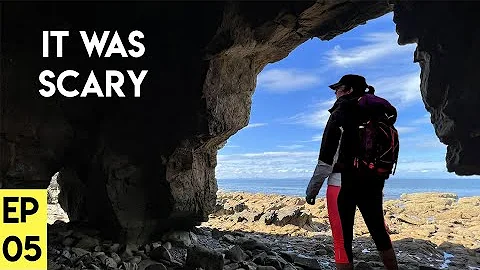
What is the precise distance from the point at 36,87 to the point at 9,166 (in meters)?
1.77

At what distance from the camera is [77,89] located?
1007cm

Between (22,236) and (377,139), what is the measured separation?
4.74 m

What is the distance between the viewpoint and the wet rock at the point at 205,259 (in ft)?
25.3

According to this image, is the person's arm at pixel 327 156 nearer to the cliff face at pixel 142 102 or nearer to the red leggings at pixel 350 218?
the red leggings at pixel 350 218

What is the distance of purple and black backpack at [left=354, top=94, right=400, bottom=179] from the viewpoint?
536cm

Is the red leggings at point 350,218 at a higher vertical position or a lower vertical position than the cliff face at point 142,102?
lower

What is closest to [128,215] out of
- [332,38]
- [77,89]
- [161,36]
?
[77,89]

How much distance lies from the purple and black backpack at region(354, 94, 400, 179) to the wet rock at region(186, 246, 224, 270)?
11.3 feet

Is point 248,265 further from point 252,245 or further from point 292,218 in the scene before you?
point 292,218

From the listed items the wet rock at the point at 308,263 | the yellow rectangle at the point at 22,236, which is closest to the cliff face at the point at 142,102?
A: the wet rock at the point at 308,263

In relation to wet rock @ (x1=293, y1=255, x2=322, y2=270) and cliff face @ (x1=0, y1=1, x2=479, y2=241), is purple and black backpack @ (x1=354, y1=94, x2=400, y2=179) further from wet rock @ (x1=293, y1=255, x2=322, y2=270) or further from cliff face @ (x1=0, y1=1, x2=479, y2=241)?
cliff face @ (x1=0, y1=1, x2=479, y2=241)

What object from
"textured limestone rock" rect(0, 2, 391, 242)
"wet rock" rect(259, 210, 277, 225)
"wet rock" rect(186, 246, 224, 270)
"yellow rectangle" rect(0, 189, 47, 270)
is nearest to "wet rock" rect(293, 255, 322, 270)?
"wet rock" rect(186, 246, 224, 270)

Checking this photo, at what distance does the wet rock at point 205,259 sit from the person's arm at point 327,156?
290 centimetres

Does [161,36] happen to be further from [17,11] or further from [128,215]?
[128,215]
